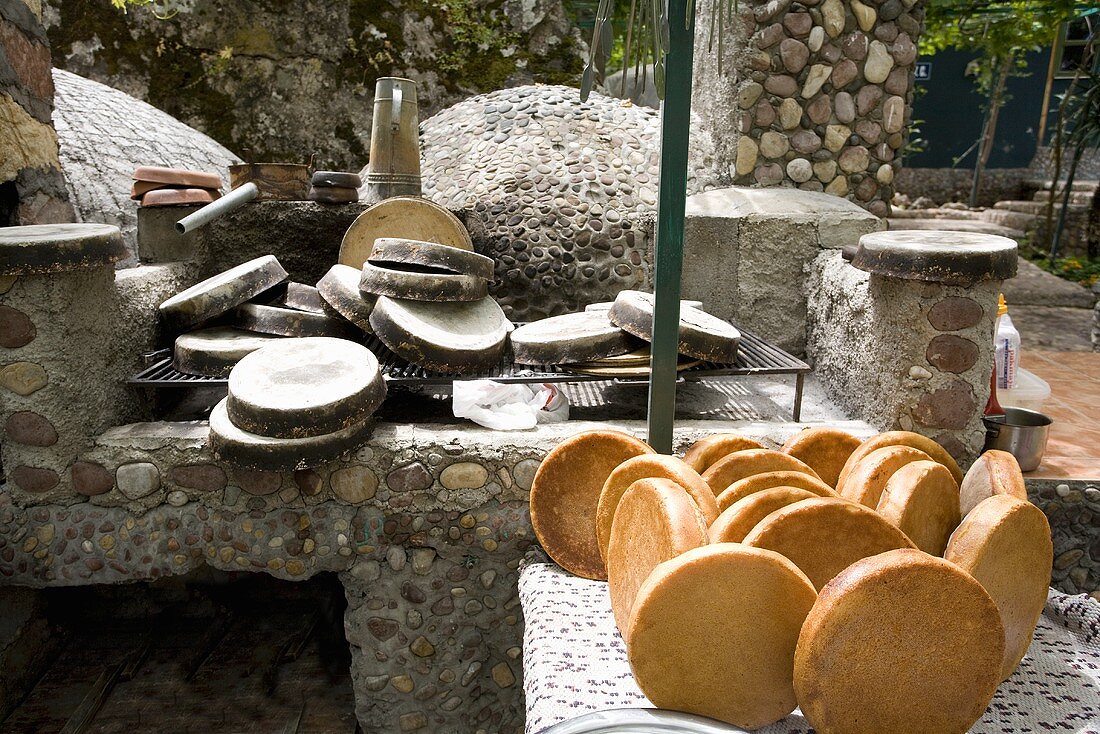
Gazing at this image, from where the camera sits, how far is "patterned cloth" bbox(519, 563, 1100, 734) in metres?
1.52

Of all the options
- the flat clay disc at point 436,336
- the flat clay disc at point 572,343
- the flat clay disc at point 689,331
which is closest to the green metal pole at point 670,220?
the flat clay disc at point 689,331

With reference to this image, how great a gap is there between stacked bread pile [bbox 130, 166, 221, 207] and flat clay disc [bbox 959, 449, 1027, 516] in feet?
10.9

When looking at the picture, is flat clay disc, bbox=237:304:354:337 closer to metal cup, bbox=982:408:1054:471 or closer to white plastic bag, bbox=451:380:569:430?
white plastic bag, bbox=451:380:569:430

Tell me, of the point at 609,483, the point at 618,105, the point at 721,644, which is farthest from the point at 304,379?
the point at 618,105

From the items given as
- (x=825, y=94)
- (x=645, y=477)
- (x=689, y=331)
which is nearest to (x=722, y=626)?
(x=645, y=477)

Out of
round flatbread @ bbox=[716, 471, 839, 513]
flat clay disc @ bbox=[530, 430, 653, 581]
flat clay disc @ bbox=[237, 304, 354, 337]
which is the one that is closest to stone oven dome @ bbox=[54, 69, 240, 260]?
flat clay disc @ bbox=[237, 304, 354, 337]

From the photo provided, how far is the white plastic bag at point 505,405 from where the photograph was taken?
2.55 m

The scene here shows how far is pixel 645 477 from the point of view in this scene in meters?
1.86

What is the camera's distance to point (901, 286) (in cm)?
240

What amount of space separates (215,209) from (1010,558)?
319 cm

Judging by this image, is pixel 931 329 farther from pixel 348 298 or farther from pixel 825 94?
pixel 348 298

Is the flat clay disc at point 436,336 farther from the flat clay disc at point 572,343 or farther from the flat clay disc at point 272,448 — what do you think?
the flat clay disc at point 272,448

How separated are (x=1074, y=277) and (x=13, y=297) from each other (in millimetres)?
11099

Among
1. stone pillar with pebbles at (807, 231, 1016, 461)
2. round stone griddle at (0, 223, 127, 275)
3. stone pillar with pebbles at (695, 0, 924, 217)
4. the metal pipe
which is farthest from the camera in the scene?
stone pillar with pebbles at (695, 0, 924, 217)
